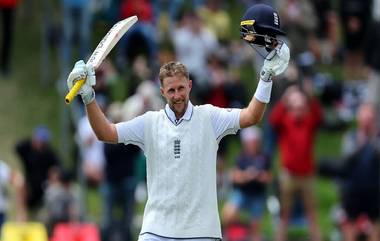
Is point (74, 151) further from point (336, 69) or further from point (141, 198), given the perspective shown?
point (336, 69)

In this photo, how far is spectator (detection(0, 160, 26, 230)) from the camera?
17134 mm

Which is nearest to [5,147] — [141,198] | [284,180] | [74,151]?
[74,151]

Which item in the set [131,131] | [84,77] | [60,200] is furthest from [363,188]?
[84,77]

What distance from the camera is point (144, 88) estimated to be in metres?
18.9

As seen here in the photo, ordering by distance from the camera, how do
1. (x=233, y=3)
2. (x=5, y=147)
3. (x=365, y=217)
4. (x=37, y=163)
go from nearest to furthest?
(x=365, y=217)
(x=37, y=163)
(x=5, y=147)
(x=233, y=3)

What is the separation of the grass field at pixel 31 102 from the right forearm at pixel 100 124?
9.72 meters

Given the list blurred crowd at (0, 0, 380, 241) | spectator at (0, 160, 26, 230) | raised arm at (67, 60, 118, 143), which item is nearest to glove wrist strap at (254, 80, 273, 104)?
raised arm at (67, 60, 118, 143)

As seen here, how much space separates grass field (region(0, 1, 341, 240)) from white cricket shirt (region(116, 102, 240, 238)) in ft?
31.7

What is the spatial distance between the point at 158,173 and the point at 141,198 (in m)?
9.44

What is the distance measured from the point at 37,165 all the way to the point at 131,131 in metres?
9.10

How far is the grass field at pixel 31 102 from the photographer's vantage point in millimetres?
21469

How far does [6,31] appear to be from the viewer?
2261cm

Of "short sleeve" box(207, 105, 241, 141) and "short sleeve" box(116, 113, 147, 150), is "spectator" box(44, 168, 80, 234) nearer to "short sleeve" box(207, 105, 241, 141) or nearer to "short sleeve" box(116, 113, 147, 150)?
"short sleeve" box(116, 113, 147, 150)

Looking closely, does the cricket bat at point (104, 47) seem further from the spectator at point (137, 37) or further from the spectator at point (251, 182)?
the spectator at point (137, 37)
